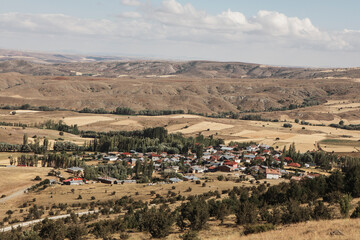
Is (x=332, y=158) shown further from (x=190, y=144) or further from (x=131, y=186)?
(x=131, y=186)

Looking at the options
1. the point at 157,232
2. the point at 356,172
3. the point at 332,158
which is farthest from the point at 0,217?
the point at 332,158

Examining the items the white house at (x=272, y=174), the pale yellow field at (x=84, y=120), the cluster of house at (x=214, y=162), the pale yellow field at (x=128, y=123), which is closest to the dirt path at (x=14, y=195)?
the cluster of house at (x=214, y=162)

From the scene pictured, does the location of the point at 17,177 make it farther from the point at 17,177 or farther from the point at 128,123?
the point at 128,123

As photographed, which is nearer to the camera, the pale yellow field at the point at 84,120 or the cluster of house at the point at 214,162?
the cluster of house at the point at 214,162

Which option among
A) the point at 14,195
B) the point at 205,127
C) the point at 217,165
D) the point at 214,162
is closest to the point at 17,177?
the point at 14,195

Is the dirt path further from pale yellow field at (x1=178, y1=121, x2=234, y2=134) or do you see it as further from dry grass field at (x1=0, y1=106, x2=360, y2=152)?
pale yellow field at (x1=178, y1=121, x2=234, y2=134)

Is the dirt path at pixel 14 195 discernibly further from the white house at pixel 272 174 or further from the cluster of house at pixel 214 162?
the white house at pixel 272 174

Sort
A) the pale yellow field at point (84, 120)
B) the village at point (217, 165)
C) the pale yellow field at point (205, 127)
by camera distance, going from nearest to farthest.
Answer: the village at point (217, 165)
the pale yellow field at point (205, 127)
the pale yellow field at point (84, 120)

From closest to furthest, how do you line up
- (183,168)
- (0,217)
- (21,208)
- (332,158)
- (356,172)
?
1. (356,172)
2. (0,217)
3. (21,208)
4. (183,168)
5. (332,158)
